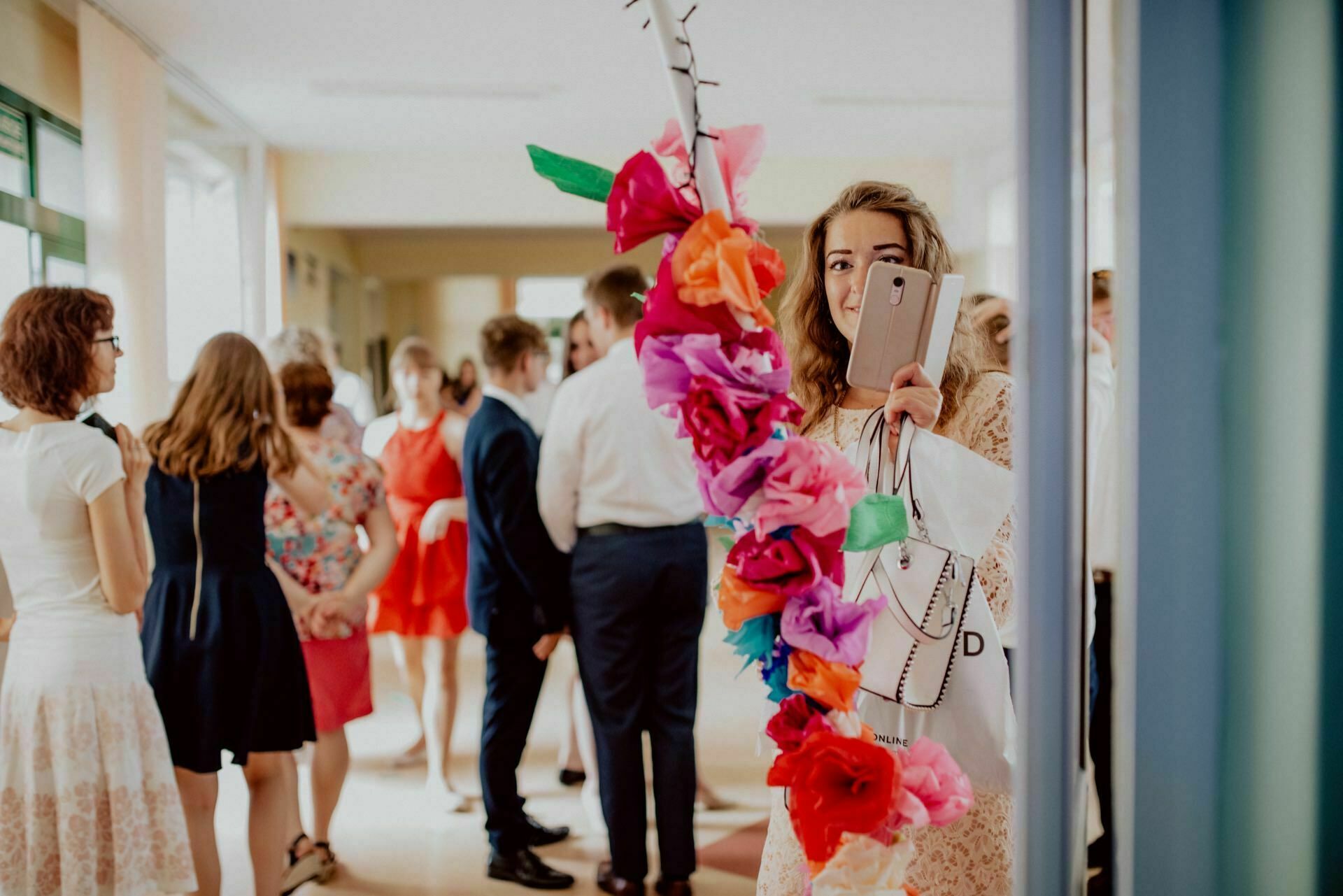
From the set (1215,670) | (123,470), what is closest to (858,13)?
(123,470)

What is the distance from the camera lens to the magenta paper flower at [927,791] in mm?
1079

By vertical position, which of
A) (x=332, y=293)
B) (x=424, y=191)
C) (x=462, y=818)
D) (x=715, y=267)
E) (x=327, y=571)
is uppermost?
(x=424, y=191)

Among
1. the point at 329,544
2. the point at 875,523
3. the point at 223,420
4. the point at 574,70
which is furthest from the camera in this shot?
the point at 574,70

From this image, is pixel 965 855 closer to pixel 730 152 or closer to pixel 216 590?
pixel 730 152

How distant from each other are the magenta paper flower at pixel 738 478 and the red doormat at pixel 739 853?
2046mm

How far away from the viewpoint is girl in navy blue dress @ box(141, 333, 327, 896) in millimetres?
2344

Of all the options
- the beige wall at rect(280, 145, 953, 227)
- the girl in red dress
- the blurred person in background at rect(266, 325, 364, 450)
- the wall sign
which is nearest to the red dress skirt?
the girl in red dress

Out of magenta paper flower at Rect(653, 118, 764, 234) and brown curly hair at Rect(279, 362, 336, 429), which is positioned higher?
magenta paper flower at Rect(653, 118, 764, 234)

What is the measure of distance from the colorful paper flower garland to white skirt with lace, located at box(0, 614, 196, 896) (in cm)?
152

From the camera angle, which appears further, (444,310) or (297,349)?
(444,310)

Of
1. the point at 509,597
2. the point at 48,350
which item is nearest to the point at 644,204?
the point at 48,350

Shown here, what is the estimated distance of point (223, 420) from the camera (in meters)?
2.36

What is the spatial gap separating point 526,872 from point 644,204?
228 cm

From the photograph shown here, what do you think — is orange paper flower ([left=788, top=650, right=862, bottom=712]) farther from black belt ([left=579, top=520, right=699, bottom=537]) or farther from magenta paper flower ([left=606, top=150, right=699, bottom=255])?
black belt ([left=579, top=520, right=699, bottom=537])
